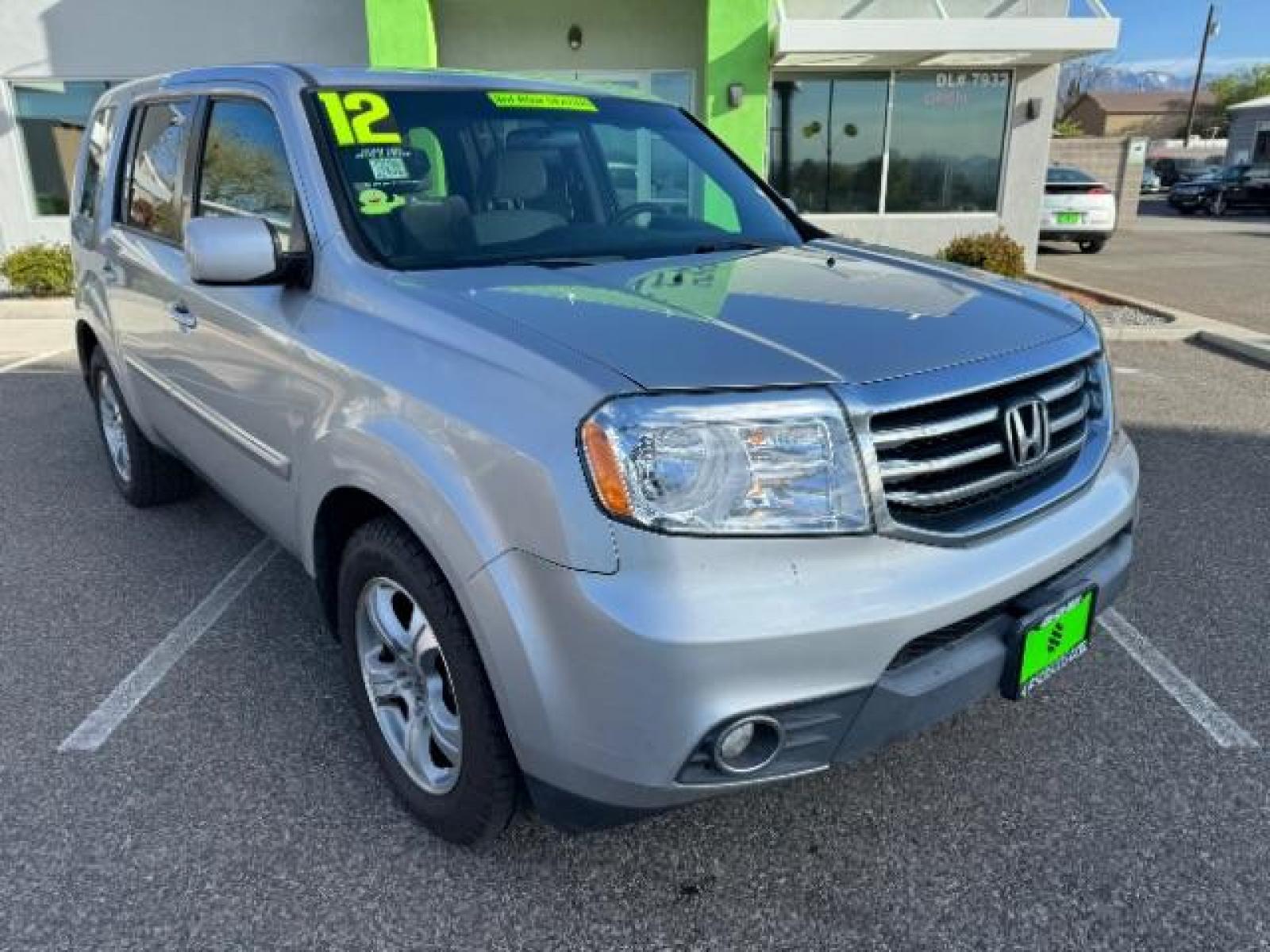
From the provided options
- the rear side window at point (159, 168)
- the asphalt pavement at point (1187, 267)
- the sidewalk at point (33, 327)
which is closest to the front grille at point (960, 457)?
the rear side window at point (159, 168)

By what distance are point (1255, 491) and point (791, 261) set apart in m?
3.37

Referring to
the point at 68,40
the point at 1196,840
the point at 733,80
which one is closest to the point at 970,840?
the point at 1196,840

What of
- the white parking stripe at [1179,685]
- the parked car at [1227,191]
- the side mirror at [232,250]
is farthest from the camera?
the parked car at [1227,191]

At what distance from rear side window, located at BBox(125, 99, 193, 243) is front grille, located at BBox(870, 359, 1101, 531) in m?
2.71

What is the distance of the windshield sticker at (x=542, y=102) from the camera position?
3125mm

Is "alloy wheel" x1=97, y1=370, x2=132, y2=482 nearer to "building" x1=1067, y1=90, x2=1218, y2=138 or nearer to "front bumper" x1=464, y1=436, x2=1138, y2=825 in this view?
"front bumper" x1=464, y1=436, x2=1138, y2=825

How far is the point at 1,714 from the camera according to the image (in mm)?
2957

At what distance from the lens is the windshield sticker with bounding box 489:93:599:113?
3125 millimetres

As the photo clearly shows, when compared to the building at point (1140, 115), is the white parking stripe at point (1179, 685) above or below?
below

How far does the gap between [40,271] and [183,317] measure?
9.77 meters

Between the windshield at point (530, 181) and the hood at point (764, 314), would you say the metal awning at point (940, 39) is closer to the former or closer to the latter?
the windshield at point (530, 181)

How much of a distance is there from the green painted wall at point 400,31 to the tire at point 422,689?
391 inches

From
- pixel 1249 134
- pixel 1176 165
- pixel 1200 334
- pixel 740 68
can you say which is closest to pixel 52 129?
pixel 740 68

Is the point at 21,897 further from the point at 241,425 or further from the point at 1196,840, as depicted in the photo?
the point at 1196,840
